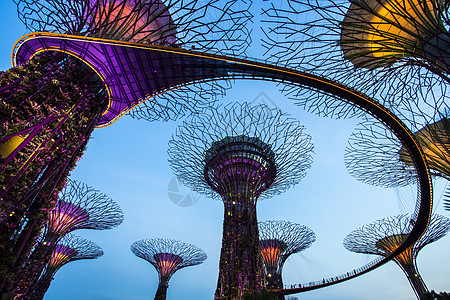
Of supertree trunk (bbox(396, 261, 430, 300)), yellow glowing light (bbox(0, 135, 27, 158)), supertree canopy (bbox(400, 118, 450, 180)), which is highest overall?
supertree canopy (bbox(400, 118, 450, 180))

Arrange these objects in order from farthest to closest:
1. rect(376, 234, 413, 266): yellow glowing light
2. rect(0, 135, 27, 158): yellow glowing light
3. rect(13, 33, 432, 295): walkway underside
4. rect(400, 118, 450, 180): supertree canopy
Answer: rect(376, 234, 413, 266): yellow glowing light < rect(400, 118, 450, 180): supertree canopy < rect(13, 33, 432, 295): walkway underside < rect(0, 135, 27, 158): yellow glowing light

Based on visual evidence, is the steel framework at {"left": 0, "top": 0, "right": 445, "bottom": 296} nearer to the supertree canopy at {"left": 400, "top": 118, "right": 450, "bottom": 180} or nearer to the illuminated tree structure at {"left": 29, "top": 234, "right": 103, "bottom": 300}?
the supertree canopy at {"left": 400, "top": 118, "right": 450, "bottom": 180}

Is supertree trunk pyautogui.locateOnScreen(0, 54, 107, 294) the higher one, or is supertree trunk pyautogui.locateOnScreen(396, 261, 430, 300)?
supertree trunk pyautogui.locateOnScreen(396, 261, 430, 300)

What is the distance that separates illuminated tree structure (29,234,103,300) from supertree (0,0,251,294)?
15.2 meters

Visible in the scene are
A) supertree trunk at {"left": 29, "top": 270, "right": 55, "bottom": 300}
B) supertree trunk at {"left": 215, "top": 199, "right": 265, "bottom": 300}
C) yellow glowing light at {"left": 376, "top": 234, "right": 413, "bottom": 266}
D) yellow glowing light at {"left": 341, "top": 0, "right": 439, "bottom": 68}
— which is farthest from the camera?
yellow glowing light at {"left": 376, "top": 234, "right": 413, "bottom": 266}

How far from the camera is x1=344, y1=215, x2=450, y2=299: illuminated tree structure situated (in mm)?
21688

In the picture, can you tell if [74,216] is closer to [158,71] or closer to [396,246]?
[158,71]

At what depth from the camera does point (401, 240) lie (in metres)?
23.2

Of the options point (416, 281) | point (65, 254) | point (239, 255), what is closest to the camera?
point (239, 255)

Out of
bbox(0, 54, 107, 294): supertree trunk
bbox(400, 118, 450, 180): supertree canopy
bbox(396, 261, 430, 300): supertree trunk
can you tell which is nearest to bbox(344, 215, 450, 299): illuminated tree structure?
bbox(396, 261, 430, 300): supertree trunk

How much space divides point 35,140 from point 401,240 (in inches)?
1125

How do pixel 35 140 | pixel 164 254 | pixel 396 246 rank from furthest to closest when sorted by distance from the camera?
1. pixel 164 254
2. pixel 396 246
3. pixel 35 140

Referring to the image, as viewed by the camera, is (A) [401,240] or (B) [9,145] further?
(A) [401,240]

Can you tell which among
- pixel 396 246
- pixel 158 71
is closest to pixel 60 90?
pixel 158 71
